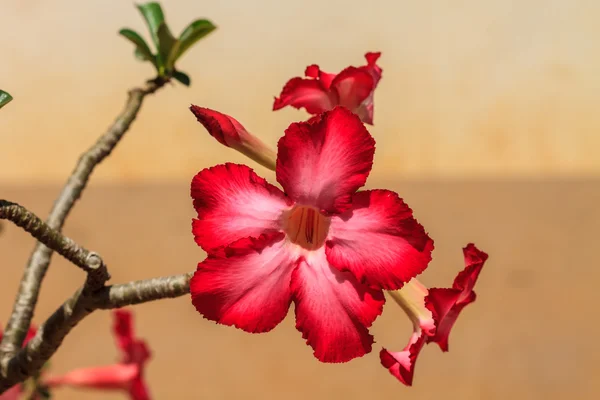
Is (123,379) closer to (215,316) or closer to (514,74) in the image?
(215,316)

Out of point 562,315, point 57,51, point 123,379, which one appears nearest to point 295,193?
point 123,379

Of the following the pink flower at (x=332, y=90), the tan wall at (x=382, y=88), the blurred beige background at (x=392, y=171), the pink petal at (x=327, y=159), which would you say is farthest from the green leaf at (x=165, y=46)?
the tan wall at (x=382, y=88)

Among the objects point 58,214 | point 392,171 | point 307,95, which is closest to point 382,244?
point 307,95

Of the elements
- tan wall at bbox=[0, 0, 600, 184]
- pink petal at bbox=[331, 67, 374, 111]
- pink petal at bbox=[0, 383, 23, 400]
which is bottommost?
pink petal at bbox=[0, 383, 23, 400]

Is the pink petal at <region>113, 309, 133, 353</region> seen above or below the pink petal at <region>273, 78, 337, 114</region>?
below

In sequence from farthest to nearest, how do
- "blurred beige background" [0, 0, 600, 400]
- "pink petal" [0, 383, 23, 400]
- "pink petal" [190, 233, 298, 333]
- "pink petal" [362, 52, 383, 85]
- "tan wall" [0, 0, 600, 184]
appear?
"tan wall" [0, 0, 600, 184] < "blurred beige background" [0, 0, 600, 400] < "pink petal" [0, 383, 23, 400] < "pink petal" [362, 52, 383, 85] < "pink petal" [190, 233, 298, 333]

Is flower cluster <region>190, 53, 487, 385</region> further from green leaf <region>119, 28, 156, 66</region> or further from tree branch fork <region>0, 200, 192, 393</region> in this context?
green leaf <region>119, 28, 156, 66</region>

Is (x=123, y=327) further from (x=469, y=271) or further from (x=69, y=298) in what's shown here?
(x=469, y=271)

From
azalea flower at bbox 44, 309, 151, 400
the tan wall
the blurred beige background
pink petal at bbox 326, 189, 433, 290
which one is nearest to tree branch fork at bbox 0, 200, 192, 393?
pink petal at bbox 326, 189, 433, 290
